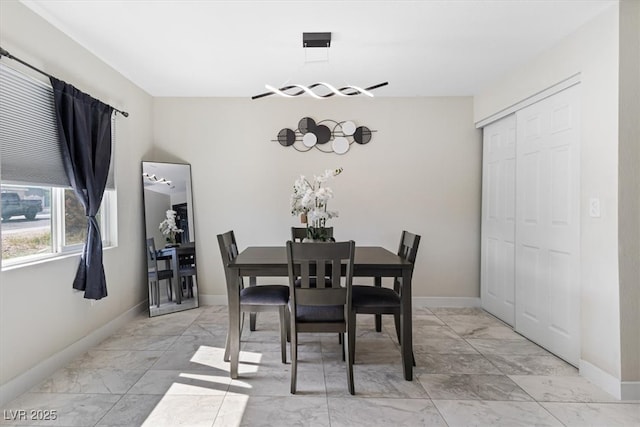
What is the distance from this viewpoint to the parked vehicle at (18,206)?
219cm

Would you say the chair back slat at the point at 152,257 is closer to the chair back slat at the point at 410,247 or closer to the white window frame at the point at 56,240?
the white window frame at the point at 56,240

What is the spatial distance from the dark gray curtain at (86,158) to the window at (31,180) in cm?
6

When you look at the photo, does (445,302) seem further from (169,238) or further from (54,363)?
(54,363)

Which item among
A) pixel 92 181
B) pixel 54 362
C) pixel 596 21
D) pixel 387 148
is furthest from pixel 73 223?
pixel 596 21

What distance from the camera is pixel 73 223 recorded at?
111 inches

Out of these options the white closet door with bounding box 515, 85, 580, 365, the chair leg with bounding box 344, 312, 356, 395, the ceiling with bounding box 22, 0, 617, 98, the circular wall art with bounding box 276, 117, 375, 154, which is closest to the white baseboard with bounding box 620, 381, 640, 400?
the white closet door with bounding box 515, 85, 580, 365

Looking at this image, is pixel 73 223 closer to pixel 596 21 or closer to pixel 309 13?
pixel 309 13

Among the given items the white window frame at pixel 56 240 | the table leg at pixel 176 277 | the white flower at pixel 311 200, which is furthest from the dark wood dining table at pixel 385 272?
the table leg at pixel 176 277

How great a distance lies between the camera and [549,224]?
9.48ft

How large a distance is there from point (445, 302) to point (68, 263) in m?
3.81

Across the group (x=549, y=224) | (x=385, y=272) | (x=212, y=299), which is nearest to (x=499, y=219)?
(x=549, y=224)

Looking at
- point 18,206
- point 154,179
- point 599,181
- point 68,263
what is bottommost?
point 68,263

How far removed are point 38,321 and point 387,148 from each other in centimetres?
360

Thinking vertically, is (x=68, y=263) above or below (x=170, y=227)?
below
